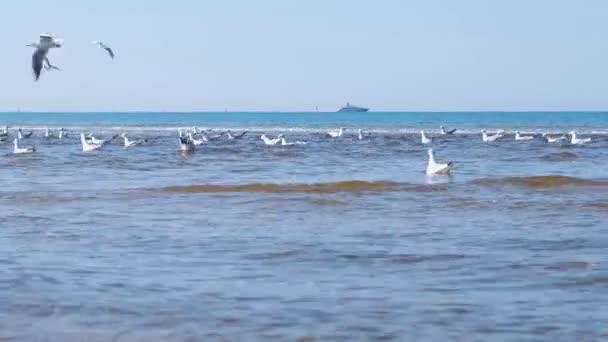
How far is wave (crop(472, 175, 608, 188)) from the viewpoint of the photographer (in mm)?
19250

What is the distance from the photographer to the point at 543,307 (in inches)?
297

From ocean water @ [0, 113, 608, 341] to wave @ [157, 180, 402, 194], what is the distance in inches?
1.8

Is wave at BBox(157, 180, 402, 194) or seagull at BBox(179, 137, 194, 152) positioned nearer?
wave at BBox(157, 180, 402, 194)

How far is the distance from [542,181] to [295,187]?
14.4 feet

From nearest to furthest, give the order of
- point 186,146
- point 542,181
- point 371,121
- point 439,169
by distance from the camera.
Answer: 1. point 542,181
2. point 439,169
3. point 186,146
4. point 371,121

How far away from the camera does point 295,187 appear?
727 inches

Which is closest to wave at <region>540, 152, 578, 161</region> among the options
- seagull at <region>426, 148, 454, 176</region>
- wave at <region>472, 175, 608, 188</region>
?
seagull at <region>426, 148, 454, 176</region>

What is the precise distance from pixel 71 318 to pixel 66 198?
8791 mm

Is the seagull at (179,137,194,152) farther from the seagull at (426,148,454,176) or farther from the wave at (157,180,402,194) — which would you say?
the wave at (157,180,402,194)

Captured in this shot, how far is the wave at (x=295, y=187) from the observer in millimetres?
17797

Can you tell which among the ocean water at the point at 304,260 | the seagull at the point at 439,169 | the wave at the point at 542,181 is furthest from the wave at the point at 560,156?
the ocean water at the point at 304,260
